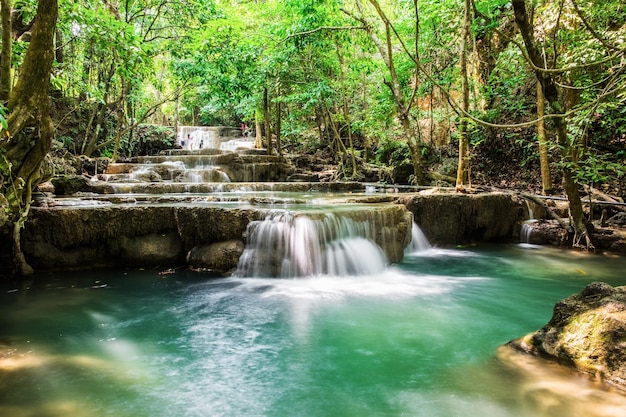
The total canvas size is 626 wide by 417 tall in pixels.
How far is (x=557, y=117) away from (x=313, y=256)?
168 inches

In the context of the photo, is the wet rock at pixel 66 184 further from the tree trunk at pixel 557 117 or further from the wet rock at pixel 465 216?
the tree trunk at pixel 557 117

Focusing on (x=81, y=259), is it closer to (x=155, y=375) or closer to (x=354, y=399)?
(x=155, y=375)

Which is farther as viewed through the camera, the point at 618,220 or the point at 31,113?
the point at 618,220

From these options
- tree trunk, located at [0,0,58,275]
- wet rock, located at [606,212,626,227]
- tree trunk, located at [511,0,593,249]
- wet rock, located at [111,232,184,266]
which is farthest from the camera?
wet rock, located at [606,212,626,227]

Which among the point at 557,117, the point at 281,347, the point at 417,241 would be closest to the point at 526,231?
the point at 417,241

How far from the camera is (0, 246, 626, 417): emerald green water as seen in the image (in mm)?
2619

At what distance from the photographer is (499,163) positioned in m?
13.1

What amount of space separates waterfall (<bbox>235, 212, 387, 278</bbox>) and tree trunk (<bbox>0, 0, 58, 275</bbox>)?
2968 millimetres

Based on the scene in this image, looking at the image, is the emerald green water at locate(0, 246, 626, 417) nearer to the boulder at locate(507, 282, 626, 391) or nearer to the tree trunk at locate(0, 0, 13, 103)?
the boulder at locate(507, 282, 626, 391)

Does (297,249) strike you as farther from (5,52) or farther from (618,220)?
(618,220)

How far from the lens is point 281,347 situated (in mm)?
3631

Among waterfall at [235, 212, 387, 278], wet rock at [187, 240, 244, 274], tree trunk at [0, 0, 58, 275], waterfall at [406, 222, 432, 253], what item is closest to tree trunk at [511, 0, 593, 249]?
waterfall at [406, 222, 432, 253]

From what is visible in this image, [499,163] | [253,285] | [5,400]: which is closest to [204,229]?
[253,285]

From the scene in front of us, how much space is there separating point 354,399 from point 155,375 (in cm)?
160
